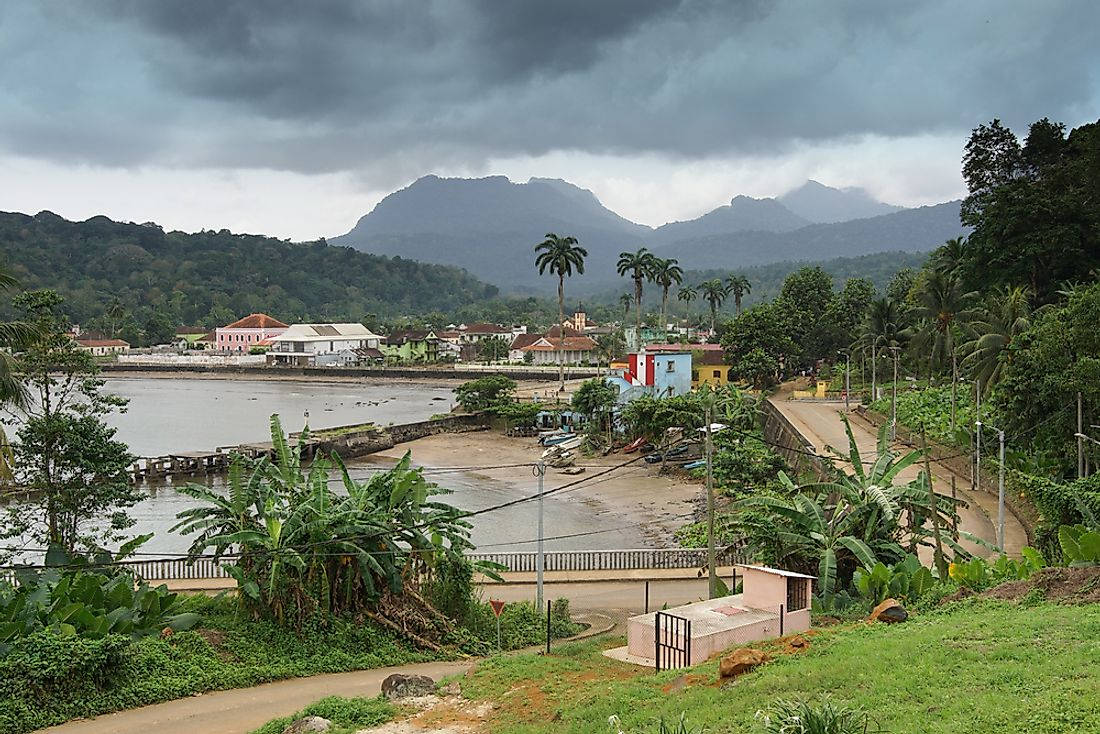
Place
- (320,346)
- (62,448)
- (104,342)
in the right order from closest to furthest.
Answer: (62,448) → (320,346) → (104,342)

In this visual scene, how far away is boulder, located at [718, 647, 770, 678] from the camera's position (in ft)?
38.9

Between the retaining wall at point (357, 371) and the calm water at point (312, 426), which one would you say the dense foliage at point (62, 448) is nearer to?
the calm water at point (312, 426)

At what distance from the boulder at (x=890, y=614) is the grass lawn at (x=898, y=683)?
22cm

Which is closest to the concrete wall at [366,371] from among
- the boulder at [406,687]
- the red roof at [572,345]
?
the red roof at [572,345]

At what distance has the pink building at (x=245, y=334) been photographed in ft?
469

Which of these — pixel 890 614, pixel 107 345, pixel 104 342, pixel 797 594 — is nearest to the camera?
Result: pixel 890 614

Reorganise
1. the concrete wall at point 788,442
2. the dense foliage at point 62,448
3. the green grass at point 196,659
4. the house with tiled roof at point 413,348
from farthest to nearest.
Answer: the house with tiled roof at point 413,348
the concrete wall at point 788,442
the dense foliage at point 62,448
the green grass at point 196,659

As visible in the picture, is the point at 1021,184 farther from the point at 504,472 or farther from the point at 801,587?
the point at 801,587

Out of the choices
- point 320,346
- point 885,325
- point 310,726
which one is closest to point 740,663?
point 310,726

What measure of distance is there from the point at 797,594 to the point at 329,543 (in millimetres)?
8185

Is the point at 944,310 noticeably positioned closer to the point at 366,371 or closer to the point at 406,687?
the point at 406,687

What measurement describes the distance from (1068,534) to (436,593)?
11737mm

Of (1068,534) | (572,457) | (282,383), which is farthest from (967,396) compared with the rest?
(282,383)

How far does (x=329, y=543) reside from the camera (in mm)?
16688
